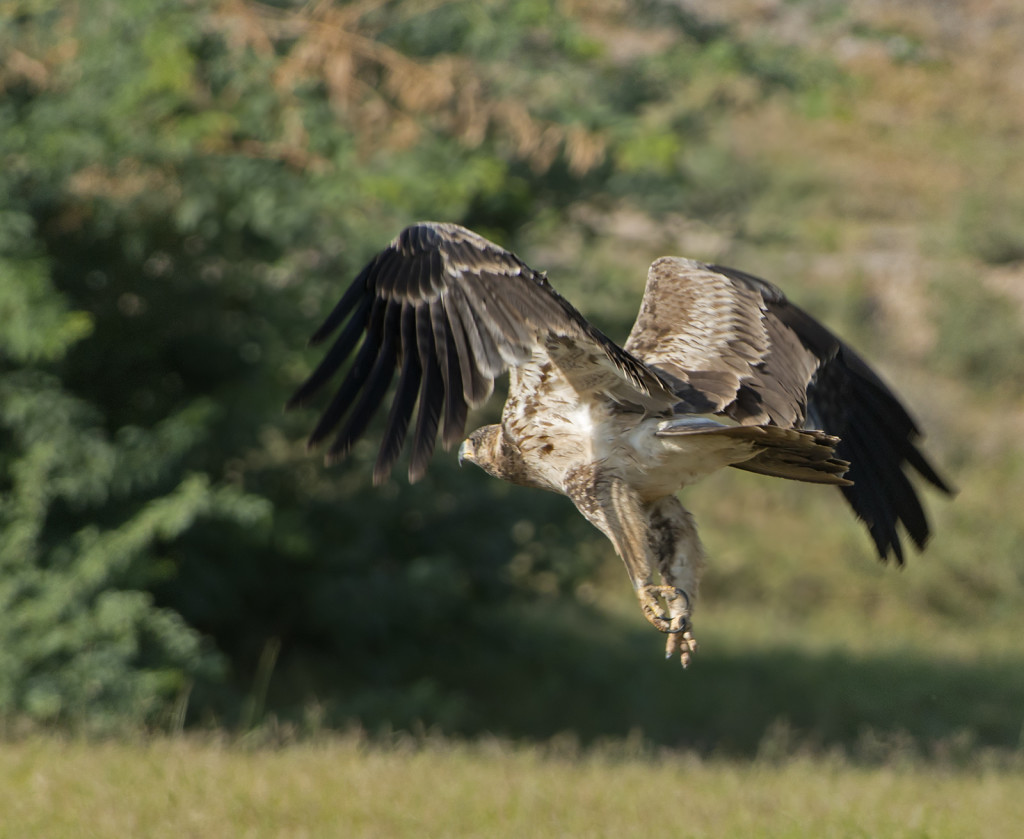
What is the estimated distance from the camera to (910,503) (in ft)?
19.8

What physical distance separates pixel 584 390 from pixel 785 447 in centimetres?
78

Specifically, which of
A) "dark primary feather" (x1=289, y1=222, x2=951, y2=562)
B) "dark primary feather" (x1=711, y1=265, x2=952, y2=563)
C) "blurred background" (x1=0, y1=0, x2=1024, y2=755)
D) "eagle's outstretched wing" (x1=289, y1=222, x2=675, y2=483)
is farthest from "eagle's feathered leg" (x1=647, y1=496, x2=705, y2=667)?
"blurred background" (x1=0, y1=0, x2=1024, y2=755)

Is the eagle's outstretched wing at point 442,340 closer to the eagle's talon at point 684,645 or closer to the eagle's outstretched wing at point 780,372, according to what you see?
the eagle's outstretched wing at point 780,372

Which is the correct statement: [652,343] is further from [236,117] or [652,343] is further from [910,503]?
[236,117]

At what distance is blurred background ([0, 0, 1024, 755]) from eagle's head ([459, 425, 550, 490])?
2.70 m

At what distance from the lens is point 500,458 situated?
515cm

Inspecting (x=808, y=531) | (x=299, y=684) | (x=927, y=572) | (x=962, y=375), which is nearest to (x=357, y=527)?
(x=299, y=684)

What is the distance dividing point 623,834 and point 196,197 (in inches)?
210

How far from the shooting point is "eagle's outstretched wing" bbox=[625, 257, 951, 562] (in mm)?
5223

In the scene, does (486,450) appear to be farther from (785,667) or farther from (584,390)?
(785,667)

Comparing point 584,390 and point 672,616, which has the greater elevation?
point 584,390

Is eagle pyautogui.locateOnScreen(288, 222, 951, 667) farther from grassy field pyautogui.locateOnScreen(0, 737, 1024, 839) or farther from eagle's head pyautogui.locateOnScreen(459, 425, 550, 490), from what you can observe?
grassy field pyautogui.locateOnScreen(0, 737, 1024, 839)

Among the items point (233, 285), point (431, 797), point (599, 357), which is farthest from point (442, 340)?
point (233, 285)

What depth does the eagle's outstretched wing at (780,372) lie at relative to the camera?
522 centimetres
